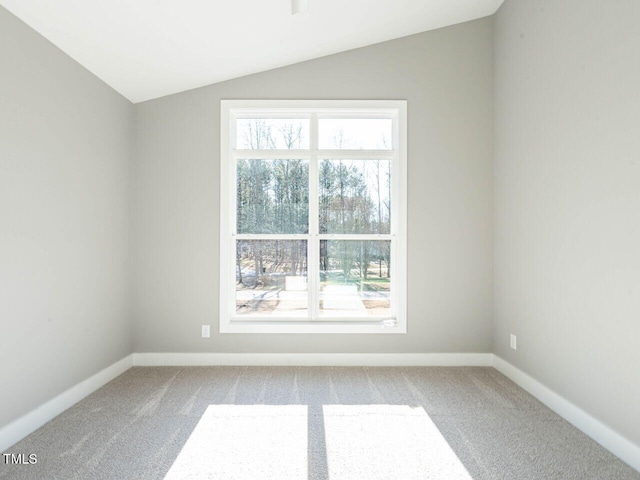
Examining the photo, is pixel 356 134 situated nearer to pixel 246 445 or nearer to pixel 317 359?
pixel 317 359

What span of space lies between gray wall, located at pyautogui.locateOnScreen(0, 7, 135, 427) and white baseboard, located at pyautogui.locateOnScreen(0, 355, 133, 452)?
47mm

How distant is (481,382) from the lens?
10.8 ft

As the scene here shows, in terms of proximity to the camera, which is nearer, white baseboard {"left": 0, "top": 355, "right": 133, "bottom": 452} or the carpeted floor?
the carpeted floor

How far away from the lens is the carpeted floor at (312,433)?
2058 mm

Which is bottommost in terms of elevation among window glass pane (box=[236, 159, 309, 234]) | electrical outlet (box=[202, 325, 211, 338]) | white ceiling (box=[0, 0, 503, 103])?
electrical outlet (box=[202, 325, 211, 338])

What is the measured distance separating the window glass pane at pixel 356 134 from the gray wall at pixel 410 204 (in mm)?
267

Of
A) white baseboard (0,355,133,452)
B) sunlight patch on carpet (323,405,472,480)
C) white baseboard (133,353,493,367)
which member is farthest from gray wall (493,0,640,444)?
white baseboard (0,355,133,452)

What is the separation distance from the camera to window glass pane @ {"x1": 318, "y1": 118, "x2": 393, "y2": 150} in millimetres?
3807

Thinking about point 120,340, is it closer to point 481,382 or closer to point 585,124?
point 481,382

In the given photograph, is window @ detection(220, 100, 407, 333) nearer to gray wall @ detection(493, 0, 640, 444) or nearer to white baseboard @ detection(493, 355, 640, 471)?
gray wall @ detection(493, 0, 640, 444)

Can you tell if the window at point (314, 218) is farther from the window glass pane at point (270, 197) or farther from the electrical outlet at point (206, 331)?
the electrical outlet at point (206, 331)

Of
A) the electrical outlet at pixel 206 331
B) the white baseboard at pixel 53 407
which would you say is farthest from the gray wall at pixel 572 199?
the white baseboard at pixel 53 407

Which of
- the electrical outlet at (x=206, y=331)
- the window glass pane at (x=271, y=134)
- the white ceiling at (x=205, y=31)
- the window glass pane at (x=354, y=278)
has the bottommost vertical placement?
the electrical outlet at (x=206, y=331)

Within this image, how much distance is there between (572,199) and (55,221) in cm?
351
